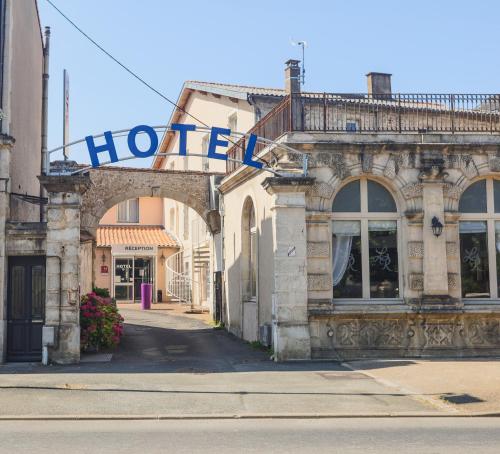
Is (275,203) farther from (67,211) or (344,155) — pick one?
(67,211)

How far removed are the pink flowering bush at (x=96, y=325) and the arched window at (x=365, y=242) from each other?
5.07 metres

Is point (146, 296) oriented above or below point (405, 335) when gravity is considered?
above

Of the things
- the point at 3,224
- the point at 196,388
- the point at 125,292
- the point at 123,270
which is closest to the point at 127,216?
the point at 123,270

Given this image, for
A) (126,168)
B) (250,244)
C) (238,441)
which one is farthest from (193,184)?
(238,441)

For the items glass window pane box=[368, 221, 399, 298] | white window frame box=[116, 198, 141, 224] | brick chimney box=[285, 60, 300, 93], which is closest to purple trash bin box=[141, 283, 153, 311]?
white window frame box=[116, 198, 141, 224]

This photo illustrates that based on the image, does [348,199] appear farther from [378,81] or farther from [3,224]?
[378,81]

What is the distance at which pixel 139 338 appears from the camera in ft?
61.9

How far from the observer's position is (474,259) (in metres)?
15.1

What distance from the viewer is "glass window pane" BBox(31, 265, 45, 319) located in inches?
561

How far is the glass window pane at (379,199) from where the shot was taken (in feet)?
49.2

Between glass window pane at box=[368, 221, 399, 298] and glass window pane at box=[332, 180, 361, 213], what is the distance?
1.59 ft

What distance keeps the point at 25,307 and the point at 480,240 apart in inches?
379

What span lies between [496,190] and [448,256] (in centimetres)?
193

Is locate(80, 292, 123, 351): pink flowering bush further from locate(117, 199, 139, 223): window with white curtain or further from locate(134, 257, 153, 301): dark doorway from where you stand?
locate(117, 199, 139, 223): window with white curtain
